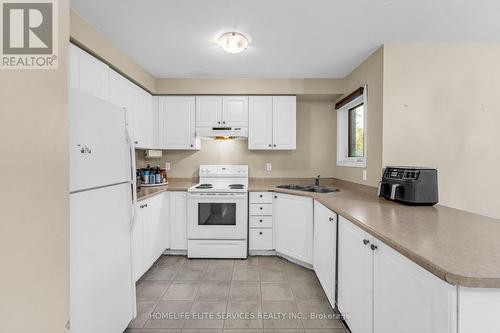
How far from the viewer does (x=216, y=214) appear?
2.84m

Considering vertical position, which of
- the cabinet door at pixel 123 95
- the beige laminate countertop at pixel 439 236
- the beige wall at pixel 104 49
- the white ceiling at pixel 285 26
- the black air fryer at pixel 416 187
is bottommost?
the beige laminate countertop at pixel 439 236

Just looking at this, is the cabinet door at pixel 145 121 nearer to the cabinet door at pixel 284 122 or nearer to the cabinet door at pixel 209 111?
the cabinet door at pixel 209 111

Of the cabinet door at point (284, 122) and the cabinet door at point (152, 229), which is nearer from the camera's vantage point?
the cabinet door at point (152, 229)

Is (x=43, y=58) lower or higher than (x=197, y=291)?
higher

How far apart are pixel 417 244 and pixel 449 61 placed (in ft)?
6.73

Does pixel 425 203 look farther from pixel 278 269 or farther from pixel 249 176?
pixel 249 176

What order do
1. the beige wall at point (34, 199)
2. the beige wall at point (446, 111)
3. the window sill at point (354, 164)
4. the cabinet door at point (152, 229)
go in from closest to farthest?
the beige wall at point (34, 199)
the beige wall at point (446, 111)
the cabinet door at point (152, 229)
the window sill at point (354, 164)

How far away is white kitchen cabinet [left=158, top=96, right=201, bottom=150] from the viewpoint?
3191mm

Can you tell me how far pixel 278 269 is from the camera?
2607mm

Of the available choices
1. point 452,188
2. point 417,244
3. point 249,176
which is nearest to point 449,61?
point 452,188

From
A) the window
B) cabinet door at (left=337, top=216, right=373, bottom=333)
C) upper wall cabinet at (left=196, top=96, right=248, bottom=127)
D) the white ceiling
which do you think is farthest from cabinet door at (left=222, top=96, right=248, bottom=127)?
cabinet door at (left=337, top=216, right=373, bottom=333)

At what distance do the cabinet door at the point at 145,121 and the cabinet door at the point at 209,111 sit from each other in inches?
24.4

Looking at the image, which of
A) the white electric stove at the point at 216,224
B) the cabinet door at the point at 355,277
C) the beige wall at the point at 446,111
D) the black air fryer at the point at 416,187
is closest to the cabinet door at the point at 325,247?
the cabinet door at the point at 355,277

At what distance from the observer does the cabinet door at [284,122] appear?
317 centimetres
